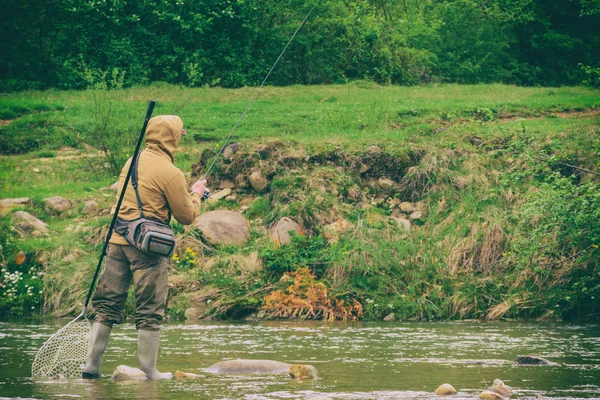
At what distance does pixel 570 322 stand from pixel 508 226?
1.87 meters

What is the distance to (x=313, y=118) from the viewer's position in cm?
2048

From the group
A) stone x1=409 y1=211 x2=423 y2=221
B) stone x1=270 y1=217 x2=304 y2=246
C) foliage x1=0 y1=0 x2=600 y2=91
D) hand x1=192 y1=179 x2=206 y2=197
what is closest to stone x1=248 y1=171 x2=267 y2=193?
stone x1=270 y1=217 x2=304 y2=246

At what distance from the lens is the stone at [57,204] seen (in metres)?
16.5

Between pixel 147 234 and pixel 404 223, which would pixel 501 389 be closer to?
pixel 147 234

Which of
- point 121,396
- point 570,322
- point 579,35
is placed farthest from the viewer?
point 579,35

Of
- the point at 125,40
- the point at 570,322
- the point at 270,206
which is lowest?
the point at 570,322

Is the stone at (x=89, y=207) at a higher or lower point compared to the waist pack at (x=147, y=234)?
lower

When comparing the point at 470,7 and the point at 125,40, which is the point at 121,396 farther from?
the point at 470,7

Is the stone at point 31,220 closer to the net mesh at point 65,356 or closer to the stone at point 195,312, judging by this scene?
the stone at point 195,312

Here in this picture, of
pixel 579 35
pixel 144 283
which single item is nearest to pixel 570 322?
pixel 144 283

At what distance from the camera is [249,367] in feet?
26.5

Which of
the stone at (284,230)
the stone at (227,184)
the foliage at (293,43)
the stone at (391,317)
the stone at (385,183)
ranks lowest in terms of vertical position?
the stone at (391,317)

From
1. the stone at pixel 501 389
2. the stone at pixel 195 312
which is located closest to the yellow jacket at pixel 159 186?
the stone at pixel 501 389

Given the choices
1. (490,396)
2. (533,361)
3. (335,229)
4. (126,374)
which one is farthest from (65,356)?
(335,229)
